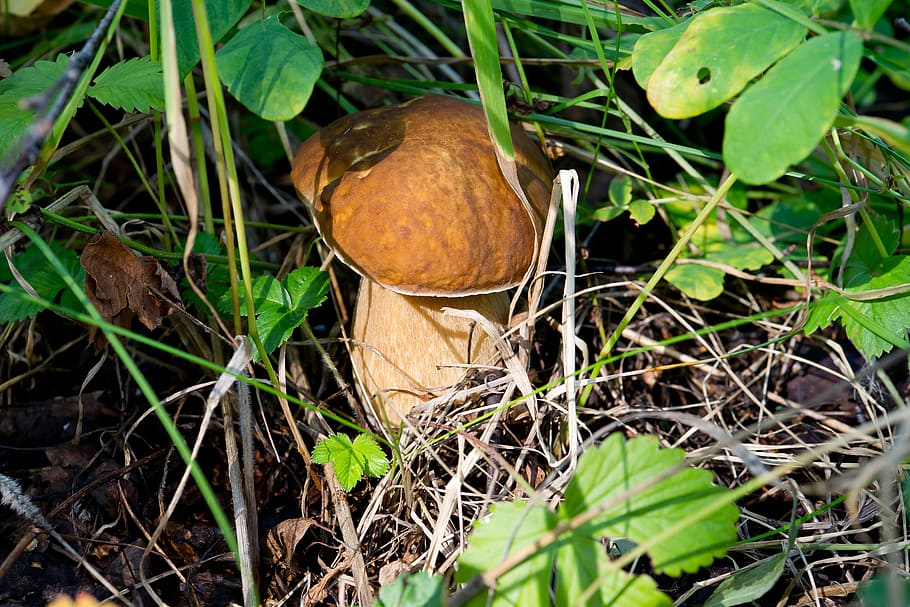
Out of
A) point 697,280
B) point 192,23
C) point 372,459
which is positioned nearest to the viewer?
point 192,23

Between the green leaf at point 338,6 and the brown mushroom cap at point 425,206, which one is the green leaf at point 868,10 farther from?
the green leaf at point 338,6

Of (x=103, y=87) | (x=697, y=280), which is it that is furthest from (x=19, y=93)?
(x=697, y=280)

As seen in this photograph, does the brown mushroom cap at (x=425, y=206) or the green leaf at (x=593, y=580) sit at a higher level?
the brown mushroom cap at (x=425, y=206)

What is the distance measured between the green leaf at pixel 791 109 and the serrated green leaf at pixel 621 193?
858 mm

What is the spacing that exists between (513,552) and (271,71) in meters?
0.83

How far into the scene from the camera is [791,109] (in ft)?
2.93

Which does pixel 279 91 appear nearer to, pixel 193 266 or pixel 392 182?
pixel 392 182

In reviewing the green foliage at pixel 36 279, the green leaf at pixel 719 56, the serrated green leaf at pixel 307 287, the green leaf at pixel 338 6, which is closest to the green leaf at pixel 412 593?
the serrated green leaf at pixel 307 287

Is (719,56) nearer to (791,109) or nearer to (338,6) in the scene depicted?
(791,109)

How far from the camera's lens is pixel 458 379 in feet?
4.99

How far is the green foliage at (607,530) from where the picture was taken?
0.90 m

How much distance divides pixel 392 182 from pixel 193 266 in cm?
51

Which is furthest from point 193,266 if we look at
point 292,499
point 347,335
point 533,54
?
point 533,54

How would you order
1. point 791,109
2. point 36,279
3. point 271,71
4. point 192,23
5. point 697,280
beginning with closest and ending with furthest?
point 791,109 → point 271,71 → point 192,23 → point 36,279 → point 697,280
